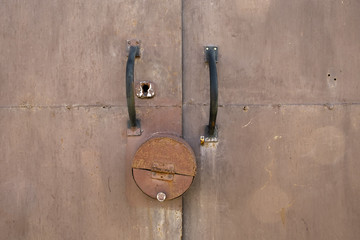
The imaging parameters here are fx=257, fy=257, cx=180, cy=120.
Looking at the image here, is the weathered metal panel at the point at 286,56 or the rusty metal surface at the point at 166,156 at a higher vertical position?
the weathered metal panel at the point at 286,56

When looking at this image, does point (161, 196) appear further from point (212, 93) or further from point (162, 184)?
point (212, 93)

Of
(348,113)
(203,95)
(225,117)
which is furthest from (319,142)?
(203,95)

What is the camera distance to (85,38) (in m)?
1.06

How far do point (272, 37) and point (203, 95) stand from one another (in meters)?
0.37

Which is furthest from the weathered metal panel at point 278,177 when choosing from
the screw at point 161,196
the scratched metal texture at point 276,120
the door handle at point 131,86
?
the door handle at point 131,86

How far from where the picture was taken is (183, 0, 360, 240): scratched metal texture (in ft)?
3.40

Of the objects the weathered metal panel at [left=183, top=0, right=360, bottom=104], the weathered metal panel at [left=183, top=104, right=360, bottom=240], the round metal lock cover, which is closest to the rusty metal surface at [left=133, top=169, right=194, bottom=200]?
the round metal lock cover

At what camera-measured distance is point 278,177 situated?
1040 millimetres

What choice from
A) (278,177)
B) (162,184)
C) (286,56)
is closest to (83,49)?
(162,184)

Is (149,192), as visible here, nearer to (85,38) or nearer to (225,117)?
(225,117)

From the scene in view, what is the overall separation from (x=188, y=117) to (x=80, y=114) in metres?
0.44

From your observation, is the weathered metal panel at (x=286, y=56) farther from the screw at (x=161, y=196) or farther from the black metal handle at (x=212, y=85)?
the screw at (x=161, y=196)

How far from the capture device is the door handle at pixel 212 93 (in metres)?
0.90

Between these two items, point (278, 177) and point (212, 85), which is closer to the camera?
point (212, 85)
